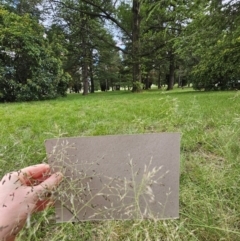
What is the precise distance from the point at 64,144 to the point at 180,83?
29.0 m

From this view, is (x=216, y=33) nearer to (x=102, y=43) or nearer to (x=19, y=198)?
(x=19, y=198)

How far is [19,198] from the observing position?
0.60m

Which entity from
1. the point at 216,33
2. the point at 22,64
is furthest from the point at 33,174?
the point at 22,64

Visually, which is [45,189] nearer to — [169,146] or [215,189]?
[169,146]

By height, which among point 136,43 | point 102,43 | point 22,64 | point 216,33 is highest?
point 102,43

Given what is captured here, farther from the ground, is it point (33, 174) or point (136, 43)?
point (136, 43)

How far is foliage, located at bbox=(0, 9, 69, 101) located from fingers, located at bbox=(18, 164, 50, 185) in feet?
25.3

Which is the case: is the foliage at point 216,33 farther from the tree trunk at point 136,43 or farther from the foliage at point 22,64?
the tree trunk at point 136,43

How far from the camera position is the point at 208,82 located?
1023 centimetres

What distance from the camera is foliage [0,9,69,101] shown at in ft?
25.4

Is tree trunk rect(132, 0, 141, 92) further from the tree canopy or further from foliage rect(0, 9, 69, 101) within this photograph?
foliage rect(0, 9, 69, 101)

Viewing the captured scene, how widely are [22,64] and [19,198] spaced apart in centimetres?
861

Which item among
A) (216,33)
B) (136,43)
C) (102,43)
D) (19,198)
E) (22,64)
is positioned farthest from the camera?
(102,43)

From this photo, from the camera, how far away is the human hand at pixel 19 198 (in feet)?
1.89
